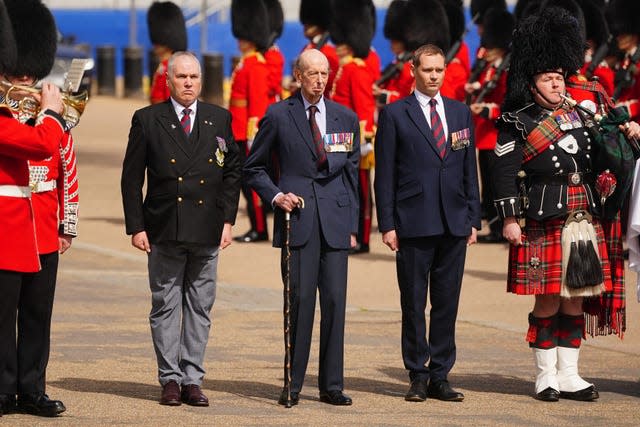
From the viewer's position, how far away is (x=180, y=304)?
768cm

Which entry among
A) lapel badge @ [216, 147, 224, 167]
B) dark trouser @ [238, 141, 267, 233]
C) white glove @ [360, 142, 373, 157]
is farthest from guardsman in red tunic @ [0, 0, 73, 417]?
dark trouser @ [238, 141, 267, 233]

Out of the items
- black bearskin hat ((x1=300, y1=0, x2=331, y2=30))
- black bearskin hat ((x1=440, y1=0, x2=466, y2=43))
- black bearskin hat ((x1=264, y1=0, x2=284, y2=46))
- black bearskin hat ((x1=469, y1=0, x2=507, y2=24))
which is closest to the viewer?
black bearskin hat ((x1=300, y1=0, x2=331, y2=30))

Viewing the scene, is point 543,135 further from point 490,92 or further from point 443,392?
point 490,92

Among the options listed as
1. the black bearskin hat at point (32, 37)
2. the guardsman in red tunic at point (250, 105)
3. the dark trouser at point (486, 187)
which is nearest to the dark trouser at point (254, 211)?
the guardsman in red tunic at point (250, 105)

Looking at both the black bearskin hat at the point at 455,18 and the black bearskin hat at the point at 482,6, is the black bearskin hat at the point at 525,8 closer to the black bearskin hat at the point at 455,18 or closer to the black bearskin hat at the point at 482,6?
the black bearskin hat at the point at 482,6

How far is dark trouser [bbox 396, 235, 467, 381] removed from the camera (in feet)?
25.8

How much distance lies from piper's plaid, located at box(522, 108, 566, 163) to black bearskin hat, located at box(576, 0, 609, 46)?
20.8 ft

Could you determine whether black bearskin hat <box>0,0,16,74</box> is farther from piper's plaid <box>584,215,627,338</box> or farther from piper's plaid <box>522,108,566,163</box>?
piper's plaid <box>584,215,627,338</box>

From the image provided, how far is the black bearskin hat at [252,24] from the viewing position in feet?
48.1

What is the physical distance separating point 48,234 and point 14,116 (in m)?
0.52

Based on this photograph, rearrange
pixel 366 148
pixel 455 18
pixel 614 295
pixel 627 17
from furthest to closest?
pixel 455 18 → pixel 627 17 → pixel 366 148 → pixel 614 295

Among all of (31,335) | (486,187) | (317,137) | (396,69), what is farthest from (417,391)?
(486,187)

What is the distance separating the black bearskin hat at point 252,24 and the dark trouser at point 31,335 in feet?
24.6

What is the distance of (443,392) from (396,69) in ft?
22.0
